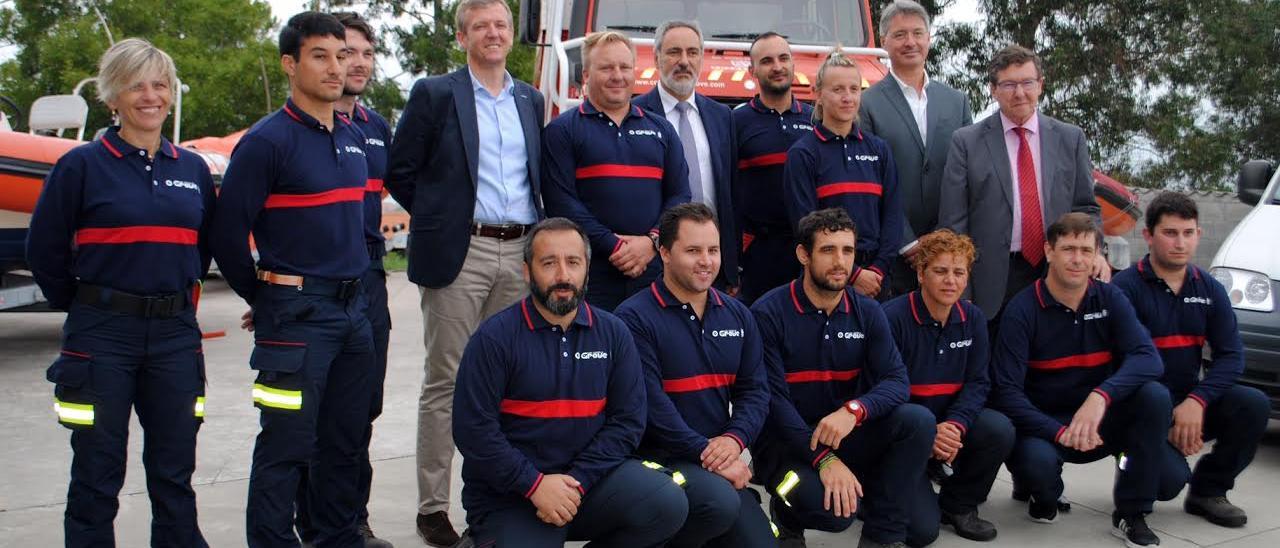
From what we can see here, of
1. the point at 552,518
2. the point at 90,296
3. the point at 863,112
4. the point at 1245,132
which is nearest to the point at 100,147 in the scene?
the point at 90,296

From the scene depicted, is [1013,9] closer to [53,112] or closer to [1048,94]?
[1048,94]

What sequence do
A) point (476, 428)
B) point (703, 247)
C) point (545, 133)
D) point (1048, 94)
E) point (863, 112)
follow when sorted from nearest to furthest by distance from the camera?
point (476, 428)
point (703, 247)
point (545, 133)
point (863, 112)
point (1048, 94)

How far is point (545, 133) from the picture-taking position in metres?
5.42

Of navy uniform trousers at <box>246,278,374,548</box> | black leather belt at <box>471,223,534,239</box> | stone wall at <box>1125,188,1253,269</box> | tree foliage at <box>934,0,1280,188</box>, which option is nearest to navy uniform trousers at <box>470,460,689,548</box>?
navy uniform trousers at <box>246,278,374,548</box>

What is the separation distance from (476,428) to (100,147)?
159 centimetres

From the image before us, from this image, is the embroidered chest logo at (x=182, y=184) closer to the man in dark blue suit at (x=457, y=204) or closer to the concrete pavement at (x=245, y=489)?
the man in dark blue suit at (x=457, y=204)

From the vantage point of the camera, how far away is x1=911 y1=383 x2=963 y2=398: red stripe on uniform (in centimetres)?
532

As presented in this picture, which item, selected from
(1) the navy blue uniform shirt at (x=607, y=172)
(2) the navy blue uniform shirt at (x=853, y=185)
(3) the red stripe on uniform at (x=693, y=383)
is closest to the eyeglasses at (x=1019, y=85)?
(2) the navy blue uniform shirt at (x=853, y=185)

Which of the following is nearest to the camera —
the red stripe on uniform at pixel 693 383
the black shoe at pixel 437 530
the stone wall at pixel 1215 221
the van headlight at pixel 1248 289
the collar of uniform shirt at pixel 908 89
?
the red stripe on uniform at pixel 693 383

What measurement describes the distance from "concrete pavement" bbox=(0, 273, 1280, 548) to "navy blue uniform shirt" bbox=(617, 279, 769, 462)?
88 cm

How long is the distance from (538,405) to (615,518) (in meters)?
0.45

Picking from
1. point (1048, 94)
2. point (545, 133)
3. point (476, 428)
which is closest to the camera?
point (476, 428)

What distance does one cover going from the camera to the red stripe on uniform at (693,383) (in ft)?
15.4

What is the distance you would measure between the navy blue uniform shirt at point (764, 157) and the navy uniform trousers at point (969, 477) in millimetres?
1359
